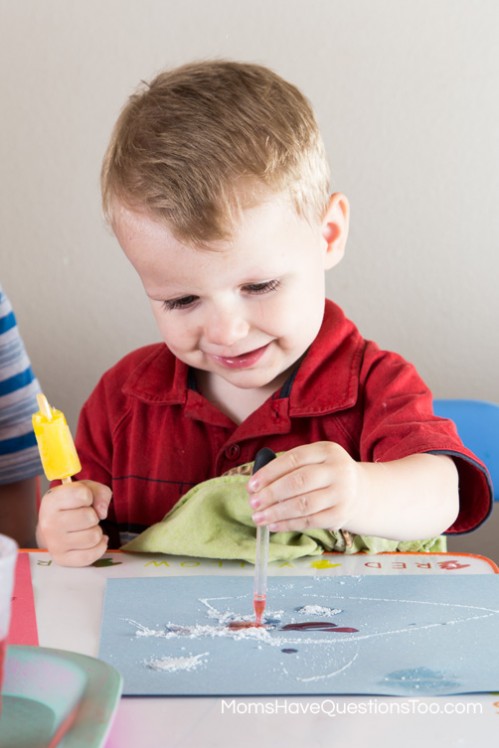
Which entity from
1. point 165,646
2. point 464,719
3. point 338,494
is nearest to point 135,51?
point 338,494

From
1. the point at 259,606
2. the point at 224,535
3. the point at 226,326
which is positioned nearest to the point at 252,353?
the point at 226,326

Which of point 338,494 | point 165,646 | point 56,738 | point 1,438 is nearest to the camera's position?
point 56,738

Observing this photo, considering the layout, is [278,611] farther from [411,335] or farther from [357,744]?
[411,335]

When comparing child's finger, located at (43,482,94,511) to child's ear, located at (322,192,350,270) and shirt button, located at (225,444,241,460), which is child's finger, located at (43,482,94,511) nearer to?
shirt button, located at (225,444,241,460)

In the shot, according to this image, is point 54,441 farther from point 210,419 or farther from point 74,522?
point 210,419

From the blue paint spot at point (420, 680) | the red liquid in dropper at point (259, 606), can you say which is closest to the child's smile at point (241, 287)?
the red liquid in dropper at point (259, 606)

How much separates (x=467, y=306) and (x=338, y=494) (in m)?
0.69

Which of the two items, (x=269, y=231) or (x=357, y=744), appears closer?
(x=357, y=744)

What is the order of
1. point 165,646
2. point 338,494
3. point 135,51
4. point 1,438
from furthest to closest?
A: 1. point 135,51
2. point 1,438
3. point 338,494
4. point 165,646

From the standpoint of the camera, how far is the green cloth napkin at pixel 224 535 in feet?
2.58

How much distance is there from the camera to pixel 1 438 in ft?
3.89

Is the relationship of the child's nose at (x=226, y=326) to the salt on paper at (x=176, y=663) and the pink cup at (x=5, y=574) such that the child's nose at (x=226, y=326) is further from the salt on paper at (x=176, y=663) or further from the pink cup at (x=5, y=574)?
the pink cup at (x=5, y=574)

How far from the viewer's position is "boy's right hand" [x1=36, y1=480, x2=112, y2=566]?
0.79 meters

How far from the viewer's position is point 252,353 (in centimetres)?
90
